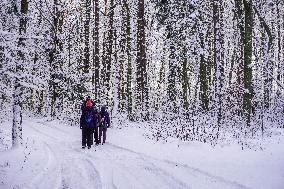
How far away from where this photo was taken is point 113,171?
9727 mm

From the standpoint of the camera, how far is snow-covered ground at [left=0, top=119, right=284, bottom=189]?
809cm

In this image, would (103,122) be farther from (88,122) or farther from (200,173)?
(200,173)

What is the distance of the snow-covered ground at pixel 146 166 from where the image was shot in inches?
319

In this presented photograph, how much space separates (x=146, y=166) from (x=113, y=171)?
3.00 ft

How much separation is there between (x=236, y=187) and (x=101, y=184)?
117 inches

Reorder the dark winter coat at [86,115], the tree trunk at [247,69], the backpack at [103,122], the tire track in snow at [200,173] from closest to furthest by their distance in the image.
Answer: the tire track in snow at [200,173]
the dark winter coat at [86,115]
the backpack at [103,122]
the tree trunk at [247,69]

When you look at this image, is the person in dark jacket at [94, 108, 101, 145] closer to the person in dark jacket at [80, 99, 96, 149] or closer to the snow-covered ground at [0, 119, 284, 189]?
the person in dark jacket at [80, 99, 96, 149]

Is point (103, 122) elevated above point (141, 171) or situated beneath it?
elevated above

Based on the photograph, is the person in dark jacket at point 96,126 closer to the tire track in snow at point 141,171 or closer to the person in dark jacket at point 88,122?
the person in dark jacket at point 88,122

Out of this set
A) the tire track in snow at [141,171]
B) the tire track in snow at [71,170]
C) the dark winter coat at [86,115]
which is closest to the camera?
the tire track in snow at [141,171]

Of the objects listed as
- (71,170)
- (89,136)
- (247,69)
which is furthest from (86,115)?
(247,69)

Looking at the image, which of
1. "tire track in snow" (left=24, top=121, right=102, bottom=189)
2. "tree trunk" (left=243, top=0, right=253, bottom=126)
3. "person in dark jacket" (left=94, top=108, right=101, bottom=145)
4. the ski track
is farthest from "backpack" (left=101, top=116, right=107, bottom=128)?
"tree trunk" (left=243, top=0, right=253, bottom=126)

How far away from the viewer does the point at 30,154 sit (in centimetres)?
1272

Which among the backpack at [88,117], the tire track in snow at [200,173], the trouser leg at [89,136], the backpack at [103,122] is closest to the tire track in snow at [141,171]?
the tire track in snow at [200,173]
